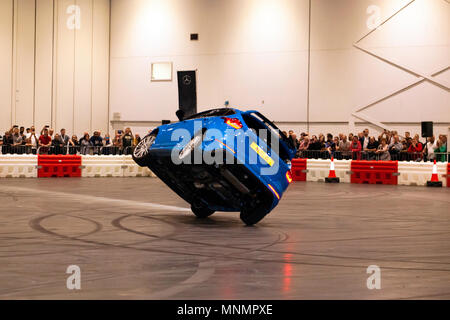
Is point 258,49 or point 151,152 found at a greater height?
point 258,49

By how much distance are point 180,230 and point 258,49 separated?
24.1 metres

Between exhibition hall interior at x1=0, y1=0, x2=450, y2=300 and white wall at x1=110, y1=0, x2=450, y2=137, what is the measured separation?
0.24ft

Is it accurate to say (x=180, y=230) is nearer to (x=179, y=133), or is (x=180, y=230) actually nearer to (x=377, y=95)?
(x=179, y=133)

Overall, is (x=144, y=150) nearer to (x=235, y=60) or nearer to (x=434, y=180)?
(x=434, y=180)

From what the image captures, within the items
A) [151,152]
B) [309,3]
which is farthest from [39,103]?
[151,152]

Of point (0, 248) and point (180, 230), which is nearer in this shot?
point (0, 248)

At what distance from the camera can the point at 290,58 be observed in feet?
105

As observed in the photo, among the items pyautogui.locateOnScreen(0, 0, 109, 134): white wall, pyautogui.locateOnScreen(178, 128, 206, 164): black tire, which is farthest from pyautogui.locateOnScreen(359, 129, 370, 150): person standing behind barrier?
pyautogui.locateOnScreen(178, 128, 206, 164): black tire

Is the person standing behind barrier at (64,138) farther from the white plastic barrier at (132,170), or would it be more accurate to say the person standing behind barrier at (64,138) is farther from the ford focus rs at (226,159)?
the ford focus rs at (226,159)

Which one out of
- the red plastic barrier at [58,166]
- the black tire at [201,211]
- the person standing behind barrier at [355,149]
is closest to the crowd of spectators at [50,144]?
the red plastic barrier at [58,166]

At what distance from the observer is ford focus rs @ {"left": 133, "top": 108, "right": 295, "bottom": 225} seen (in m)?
9.48

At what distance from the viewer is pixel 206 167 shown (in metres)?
9.58

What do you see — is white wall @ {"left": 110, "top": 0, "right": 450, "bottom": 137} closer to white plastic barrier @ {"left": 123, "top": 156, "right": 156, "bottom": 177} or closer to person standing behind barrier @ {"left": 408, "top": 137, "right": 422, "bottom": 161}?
person standing behind barrier @ {"left": 408, "top": 137, "right": 422, "bottom": 161}

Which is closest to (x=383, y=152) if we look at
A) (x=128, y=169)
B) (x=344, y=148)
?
(x=344, y=148)
